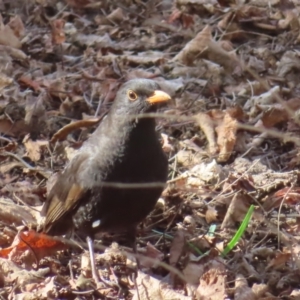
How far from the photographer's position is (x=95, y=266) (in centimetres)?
475

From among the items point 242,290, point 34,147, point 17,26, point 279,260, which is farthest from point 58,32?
point 242,290

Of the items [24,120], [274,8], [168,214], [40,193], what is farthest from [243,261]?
[274,8]

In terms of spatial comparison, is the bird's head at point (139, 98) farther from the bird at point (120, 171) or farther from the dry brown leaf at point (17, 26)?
the dry brown leaf at point (17, 26)

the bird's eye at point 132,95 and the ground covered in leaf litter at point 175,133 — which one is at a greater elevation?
the bird's eye at point 132,95

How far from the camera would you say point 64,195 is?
486 cm

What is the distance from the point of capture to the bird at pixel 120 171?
14.8 feet

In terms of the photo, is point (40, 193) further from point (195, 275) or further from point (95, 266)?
point (195, 275)

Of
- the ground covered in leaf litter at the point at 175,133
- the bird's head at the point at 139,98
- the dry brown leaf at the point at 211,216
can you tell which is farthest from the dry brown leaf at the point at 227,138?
the bird's head at the point at 139,98

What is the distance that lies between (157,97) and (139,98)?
14 centimetres

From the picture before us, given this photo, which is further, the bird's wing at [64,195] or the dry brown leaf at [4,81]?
the dry brown leaf at [4,81]

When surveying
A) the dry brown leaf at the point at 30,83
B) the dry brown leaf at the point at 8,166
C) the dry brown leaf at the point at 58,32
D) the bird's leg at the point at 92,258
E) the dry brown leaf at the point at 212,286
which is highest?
the dry brown leaf at the point at 212,286

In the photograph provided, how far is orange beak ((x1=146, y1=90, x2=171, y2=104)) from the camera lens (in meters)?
4.57

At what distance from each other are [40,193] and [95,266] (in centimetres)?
109

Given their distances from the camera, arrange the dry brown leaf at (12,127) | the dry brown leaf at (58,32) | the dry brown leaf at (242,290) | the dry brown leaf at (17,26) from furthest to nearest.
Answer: the dry brown leaf at (17,26) → the dry brown leaf at (58,32) → the dry brown leaf at (12,127) → the dry brown leaf at (242,290)
